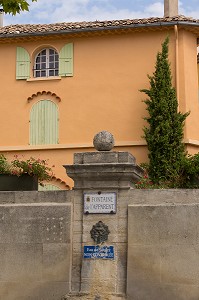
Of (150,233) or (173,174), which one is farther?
(173,174)

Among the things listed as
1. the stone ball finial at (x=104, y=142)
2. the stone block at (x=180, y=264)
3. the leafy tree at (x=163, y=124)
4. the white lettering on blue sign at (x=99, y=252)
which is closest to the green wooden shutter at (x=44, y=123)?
the leafy tree at (x=163, y=124)

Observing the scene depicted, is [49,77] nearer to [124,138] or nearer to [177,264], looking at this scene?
[124,138]

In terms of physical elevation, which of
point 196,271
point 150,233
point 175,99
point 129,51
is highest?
point 129,51

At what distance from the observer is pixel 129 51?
18.5 m

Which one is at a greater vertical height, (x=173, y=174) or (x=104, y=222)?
(x=173, y=174)

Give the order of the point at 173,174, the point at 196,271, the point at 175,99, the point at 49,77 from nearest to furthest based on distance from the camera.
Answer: the point at 196,271
the point at 173,174
the point at 175,99
the point at 49,77

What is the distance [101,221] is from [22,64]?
1158 centimetres

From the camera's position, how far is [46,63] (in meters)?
19.3

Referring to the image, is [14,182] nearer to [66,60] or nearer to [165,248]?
[165,248]

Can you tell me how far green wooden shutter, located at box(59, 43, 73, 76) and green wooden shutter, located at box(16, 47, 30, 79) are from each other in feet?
3.94

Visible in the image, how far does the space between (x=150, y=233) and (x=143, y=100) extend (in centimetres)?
991

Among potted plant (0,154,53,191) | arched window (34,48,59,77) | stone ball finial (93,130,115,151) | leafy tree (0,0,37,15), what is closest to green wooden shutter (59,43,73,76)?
arched window (34,48,59,77)

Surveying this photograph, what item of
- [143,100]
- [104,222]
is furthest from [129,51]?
[104,222]

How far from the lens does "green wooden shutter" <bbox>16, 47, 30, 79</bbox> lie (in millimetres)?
19172
